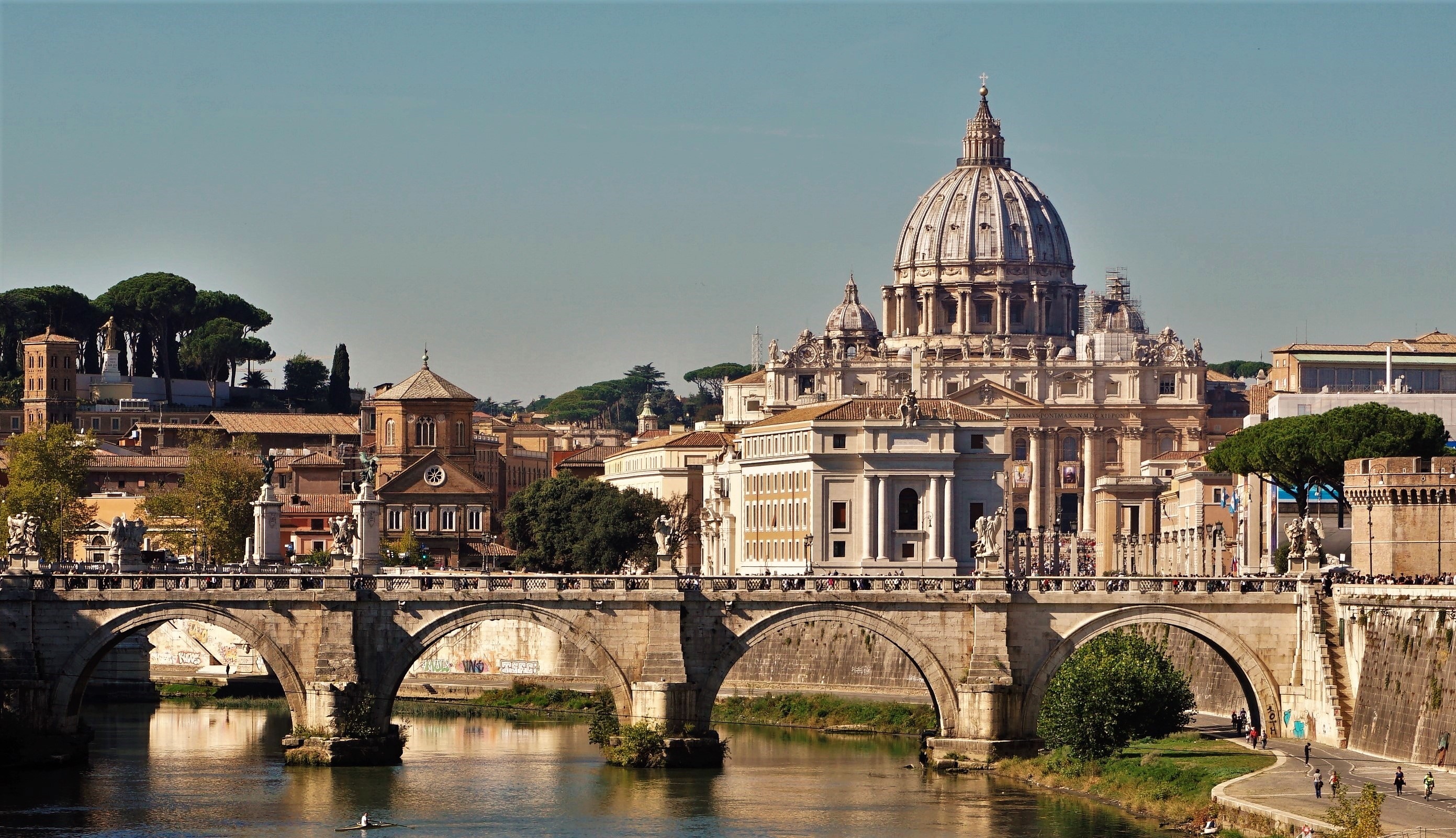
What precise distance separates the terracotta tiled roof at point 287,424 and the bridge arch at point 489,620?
298 ft

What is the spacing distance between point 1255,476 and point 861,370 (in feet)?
267

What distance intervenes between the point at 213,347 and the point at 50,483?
65.3 metres

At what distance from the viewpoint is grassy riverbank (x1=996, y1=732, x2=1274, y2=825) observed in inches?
2083

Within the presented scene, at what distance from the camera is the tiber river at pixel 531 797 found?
53656 millimetres

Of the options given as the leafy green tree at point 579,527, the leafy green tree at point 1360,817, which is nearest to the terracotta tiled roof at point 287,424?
the leafy green tree at point 579,527

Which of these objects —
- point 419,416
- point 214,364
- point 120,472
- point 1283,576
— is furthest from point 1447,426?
Result: point 214,364

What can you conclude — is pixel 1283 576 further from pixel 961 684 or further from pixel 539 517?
pixel 539 517

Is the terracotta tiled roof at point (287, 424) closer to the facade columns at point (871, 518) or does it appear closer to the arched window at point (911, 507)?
the facade columns at point (871, 518)

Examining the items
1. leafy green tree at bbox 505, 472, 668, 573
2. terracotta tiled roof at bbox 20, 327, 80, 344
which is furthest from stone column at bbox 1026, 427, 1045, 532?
terracotta tiled roof at bbox 20, 327, 80, 344

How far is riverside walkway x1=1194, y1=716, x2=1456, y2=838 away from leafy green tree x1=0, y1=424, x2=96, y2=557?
179ft

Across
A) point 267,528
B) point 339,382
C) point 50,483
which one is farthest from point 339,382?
point 267,528

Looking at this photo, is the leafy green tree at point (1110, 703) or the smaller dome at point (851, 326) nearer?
the leafy green tree at point (1110, 703)

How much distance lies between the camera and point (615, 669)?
199 feet

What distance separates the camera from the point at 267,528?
2968 inches
